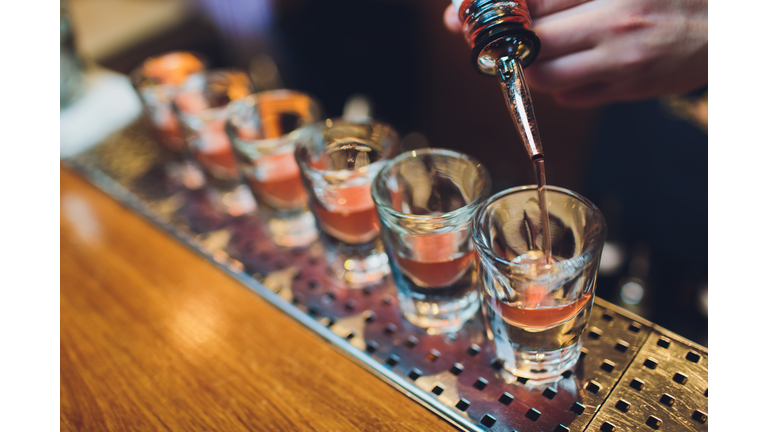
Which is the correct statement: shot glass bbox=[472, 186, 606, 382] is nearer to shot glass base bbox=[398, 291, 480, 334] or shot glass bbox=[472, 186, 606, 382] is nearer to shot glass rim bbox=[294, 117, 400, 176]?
shot glass base bbox=[398, 291, 480, 334]

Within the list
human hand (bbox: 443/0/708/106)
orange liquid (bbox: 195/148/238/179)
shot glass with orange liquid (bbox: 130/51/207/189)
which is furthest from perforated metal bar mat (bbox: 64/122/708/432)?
human hand (bbox: 443/0/708/106)

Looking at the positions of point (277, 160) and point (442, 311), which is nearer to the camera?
point (442, 311)

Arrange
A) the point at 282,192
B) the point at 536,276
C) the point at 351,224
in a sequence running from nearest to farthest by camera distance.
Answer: the point at 536,276 → the point at 351,224 → the point at 282,192

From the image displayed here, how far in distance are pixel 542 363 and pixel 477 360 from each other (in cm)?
9

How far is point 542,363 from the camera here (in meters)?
0.61

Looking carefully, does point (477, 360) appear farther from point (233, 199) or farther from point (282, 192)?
point (233, 199)

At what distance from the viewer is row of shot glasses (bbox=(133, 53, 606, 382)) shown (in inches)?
22.2

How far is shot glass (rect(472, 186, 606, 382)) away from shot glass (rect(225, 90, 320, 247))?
14.7 inches

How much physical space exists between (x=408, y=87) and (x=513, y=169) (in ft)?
2.32

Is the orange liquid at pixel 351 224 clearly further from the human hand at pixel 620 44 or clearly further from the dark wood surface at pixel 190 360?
the human hand at pixel 620 44

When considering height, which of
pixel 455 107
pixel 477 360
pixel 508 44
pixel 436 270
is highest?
pixel 508 44

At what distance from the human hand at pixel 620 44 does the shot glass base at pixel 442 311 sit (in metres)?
0.36

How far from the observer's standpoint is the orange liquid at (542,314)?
1.81 feet

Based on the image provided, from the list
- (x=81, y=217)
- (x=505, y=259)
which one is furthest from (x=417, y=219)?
(x=81, y=217)
